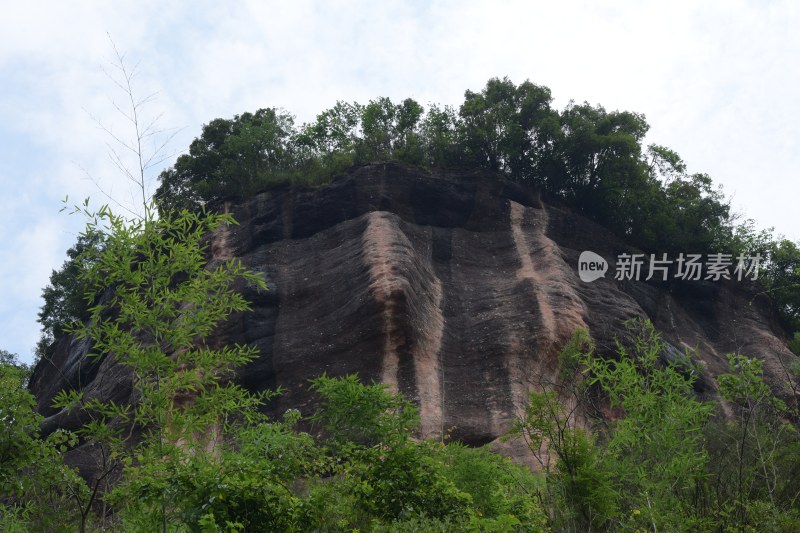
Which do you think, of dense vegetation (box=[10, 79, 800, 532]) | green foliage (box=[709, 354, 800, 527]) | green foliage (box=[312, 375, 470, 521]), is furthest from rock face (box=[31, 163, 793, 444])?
green foliage (box=[312, 375, 470, 521])

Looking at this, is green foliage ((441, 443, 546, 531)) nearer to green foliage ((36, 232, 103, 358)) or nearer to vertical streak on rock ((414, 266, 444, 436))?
vertical streak on rock ((414, 266, 444, 436))

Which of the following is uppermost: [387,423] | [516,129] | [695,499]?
[516,129]

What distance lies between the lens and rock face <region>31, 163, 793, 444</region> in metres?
21.5

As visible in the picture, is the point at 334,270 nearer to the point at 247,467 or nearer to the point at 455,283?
the point at 455,283

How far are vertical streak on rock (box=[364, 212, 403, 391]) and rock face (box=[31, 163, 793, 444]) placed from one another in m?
0.04

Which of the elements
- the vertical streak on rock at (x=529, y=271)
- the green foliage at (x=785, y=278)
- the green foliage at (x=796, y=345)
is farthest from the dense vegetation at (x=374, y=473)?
the green foliage at (x=785, y=278)

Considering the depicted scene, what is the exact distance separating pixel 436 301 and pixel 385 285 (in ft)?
8.45

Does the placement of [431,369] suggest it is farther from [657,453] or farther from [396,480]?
[396,480]

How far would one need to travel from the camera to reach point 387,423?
9.86 m

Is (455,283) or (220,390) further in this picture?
(455,283)

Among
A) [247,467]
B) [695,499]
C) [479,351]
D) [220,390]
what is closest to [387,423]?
[220,390]

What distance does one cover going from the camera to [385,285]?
22359mm

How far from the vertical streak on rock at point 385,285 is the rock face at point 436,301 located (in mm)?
38

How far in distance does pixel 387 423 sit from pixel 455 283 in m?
16.0
